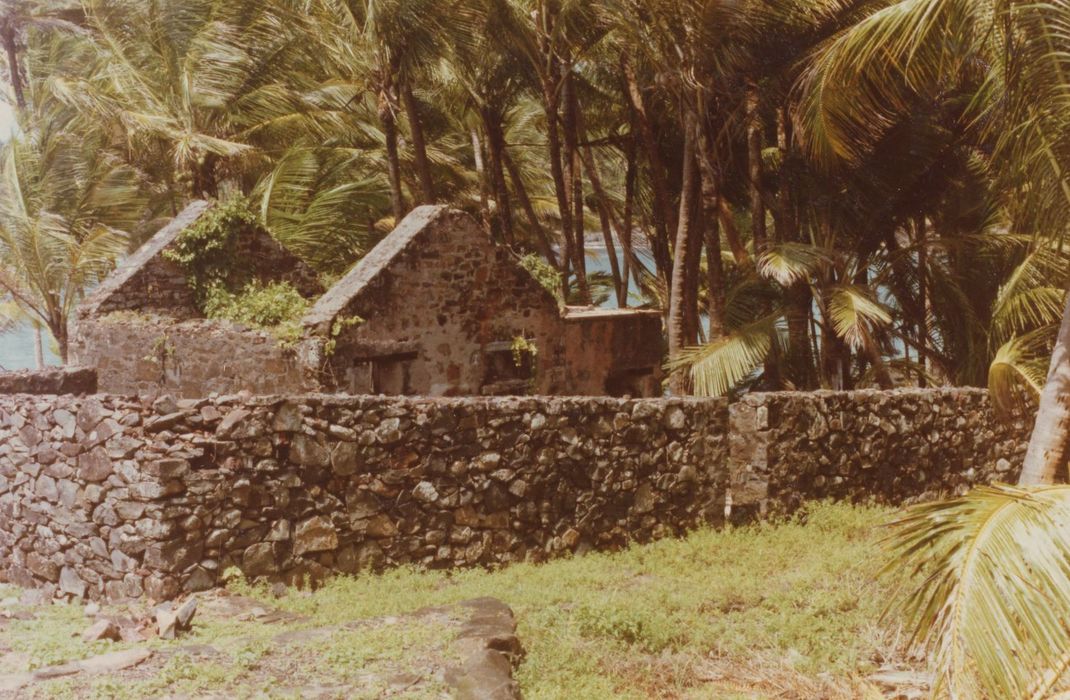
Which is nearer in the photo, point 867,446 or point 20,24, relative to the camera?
point 867,446

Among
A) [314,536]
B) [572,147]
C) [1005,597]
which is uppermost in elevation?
[572,147]

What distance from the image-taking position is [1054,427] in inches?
262

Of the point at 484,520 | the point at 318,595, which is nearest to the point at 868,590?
the point at 484,520

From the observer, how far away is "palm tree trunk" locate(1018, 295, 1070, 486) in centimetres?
659

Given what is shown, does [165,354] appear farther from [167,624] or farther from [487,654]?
[487,654]

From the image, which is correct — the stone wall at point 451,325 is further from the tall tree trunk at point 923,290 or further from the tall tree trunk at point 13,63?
the tall tree trunk at point 13,63

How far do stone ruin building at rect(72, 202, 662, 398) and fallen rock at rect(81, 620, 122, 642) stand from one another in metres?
5.48

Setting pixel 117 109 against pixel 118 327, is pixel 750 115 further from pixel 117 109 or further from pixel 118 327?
pixel 117 109

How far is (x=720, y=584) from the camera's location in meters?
7.74

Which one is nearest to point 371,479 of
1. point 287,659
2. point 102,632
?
point 102,632

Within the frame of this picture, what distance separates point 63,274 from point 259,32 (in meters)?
6.11

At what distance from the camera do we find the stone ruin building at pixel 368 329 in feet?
39.4

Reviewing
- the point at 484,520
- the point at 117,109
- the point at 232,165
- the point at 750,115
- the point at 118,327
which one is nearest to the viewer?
the point at 484,520

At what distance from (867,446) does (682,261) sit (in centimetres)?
494
